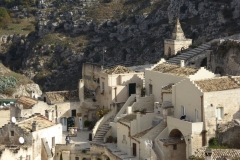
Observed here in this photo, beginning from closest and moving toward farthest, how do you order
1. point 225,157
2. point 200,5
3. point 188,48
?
point 225,157 < point 188,48 < point 200,5

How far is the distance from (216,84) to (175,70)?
6.18 m

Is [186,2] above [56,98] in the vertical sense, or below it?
above

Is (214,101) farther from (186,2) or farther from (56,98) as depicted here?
(186,2)

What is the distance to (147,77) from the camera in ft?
210

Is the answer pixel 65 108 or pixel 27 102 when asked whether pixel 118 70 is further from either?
pixel 27 102

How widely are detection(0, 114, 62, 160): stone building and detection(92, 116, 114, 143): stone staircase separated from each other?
3.74 metres

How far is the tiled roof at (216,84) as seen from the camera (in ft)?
181

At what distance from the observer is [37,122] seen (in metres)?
58.9

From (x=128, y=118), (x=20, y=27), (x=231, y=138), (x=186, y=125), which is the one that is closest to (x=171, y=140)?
(x=186, y=125)

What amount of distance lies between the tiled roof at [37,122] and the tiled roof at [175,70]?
30.5 feet

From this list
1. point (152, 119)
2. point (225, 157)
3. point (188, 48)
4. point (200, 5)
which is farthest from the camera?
point (200, 5)

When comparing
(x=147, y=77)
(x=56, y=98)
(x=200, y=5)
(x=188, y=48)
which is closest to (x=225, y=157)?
(x=147, y=77)

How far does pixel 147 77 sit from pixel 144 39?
192 ft

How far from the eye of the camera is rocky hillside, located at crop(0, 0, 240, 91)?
11269 centimetres
